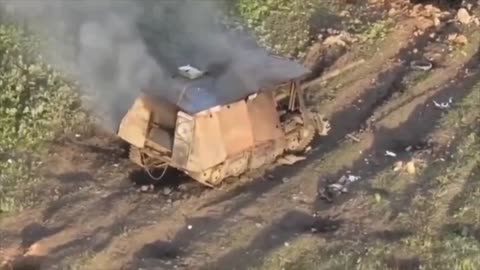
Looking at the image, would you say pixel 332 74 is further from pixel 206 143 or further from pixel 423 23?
pixel 206 143

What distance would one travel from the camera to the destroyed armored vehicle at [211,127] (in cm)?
1116

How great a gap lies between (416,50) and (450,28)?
1067mm

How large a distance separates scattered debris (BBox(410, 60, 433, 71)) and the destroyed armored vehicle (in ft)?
10.3

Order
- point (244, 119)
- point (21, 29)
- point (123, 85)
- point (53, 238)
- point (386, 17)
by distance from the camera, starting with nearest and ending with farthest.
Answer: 1. point (53, 238)
2. point (244, 119)
3. point (123, 85)
4. point (21, 29)
5. point (386, 17)

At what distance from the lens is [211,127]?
11.2m

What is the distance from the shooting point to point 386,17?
52.6ft

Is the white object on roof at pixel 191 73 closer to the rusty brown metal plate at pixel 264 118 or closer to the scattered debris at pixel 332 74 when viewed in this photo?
the rusty brown metal plate at pixel 264 118

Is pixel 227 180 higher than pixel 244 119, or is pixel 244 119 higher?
pixel 244 119

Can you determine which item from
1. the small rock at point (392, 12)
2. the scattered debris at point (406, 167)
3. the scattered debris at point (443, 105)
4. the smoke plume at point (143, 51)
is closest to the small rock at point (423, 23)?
the small rock at point (392, 12)

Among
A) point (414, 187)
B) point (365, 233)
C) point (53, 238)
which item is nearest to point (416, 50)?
point (414, 187)

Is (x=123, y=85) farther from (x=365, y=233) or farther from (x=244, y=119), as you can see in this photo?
(x=365, y=233)

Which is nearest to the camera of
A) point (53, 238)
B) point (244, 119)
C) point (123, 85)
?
point (53, 238)

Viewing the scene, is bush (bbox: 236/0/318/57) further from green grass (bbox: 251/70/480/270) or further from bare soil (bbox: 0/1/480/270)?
green grass (bbox: 251/70/480/270)

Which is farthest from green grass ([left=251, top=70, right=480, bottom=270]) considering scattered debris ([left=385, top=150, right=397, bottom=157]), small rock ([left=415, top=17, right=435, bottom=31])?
small rock ([left=415, top=17, right=435, bottom=31])
